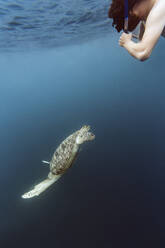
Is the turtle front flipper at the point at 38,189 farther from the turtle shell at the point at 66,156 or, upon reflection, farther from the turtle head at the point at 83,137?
the turtle head at the point at 83,137

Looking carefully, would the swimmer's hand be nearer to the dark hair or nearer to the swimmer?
the swimmer

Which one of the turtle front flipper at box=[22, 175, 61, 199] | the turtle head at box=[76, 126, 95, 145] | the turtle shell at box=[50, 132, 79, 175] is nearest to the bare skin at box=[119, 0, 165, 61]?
the turtle head at box=[76, 126, 95, 145]

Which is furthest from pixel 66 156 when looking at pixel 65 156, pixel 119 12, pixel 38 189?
pixel 119 12

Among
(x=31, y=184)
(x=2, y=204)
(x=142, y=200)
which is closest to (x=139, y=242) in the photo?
(x=142, y=200)

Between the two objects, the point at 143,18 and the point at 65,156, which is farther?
the point at 65,156

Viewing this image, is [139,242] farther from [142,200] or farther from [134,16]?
[134,16]

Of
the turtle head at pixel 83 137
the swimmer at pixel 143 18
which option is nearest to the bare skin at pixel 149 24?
the swimmer at pixel 143 18

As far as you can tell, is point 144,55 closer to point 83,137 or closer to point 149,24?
point 149,24
